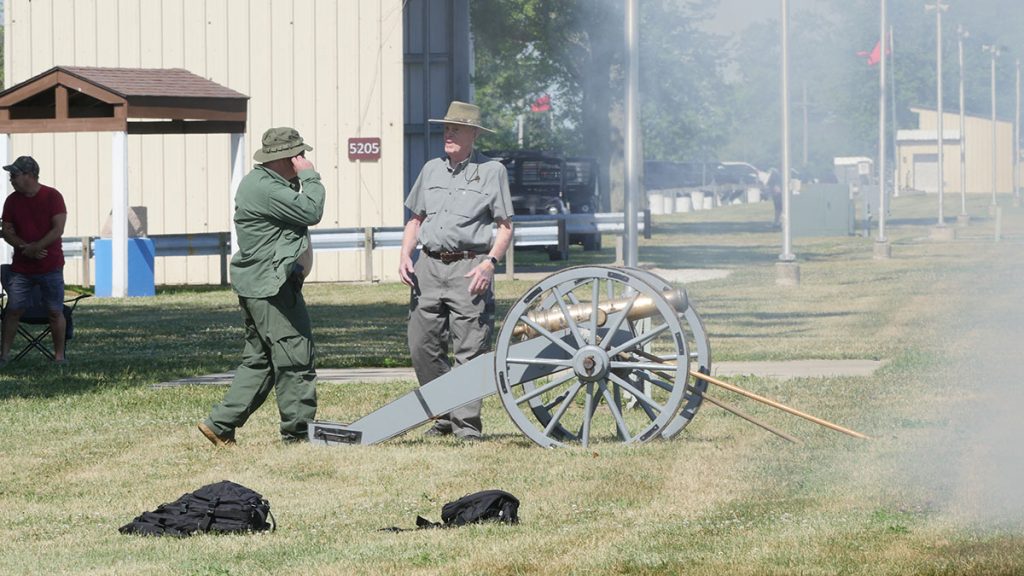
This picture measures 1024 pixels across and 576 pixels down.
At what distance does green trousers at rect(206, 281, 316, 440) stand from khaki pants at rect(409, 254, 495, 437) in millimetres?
614

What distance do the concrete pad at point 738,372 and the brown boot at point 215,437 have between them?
3118 mm

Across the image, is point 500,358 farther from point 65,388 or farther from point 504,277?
point 504,277

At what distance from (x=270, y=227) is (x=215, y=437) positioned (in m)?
1.15

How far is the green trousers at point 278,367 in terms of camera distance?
947 centimetres

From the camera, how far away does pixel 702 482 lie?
7.98 meters

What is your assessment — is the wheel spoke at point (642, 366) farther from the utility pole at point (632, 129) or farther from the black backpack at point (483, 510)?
the utility pole at point (632, 129)

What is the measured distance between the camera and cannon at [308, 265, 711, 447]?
347 inches

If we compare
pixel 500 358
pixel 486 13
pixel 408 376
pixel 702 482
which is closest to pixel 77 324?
pixel 408 376

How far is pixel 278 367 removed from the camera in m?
9.49

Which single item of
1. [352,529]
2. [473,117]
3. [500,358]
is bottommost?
[352,529]

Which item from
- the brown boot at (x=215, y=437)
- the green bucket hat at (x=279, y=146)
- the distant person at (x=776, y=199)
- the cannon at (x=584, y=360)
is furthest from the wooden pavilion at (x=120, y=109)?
the distant person at (x=776, y=199)

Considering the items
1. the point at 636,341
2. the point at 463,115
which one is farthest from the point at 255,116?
the point at 636,341

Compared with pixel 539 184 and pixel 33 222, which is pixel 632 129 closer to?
pixel 33 222

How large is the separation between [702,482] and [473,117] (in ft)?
9.07
